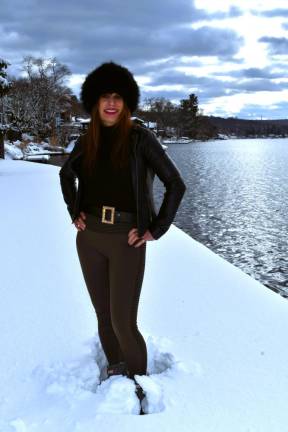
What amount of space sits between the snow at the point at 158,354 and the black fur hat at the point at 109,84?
5.88ft

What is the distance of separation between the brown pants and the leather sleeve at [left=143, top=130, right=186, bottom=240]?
172 millimetres

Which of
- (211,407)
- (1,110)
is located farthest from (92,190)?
(1,110)

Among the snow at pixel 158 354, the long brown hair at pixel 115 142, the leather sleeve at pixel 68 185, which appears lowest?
the snow at pixel 158 354

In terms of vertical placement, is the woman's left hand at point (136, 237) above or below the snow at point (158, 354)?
above

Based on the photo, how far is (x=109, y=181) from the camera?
2564 millimetres

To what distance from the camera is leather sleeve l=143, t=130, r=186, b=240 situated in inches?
98.9

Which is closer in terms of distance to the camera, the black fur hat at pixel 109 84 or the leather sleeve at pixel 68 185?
the black fur hat at pixel 109 84

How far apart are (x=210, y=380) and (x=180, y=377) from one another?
21 cm

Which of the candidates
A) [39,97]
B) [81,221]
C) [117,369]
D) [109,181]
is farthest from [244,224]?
[39,97]

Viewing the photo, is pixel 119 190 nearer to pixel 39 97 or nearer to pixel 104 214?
pixel 104 214

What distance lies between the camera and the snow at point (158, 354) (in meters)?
2.56

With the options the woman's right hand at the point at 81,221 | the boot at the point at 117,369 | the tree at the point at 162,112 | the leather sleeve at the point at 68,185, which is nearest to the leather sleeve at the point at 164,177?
the woman's right hand at the point at 81,221

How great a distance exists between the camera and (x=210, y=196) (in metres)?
19.9

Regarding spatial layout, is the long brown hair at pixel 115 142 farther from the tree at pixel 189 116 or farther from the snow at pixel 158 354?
the tree at pixel 189 116
